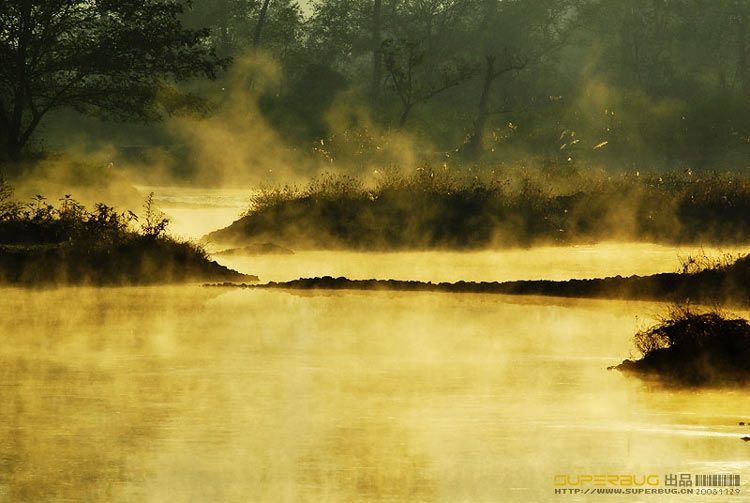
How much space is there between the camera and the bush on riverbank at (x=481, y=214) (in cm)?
3822

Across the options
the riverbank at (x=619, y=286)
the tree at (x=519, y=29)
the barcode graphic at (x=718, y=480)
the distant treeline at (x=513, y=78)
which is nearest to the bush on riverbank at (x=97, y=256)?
the riverbank at (x=619, y=286)

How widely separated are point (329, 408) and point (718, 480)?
4136 mm

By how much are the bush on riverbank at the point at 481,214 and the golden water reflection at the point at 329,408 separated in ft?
54.5

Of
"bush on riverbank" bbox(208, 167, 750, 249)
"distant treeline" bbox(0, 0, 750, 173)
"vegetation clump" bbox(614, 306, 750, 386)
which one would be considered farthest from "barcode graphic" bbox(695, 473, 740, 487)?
"distant treeline" bbox(0, 0, 750, 173)

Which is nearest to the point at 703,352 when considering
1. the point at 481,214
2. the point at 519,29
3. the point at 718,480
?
the point at 718,480

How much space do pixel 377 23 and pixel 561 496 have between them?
8939 cm

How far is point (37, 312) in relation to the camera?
20.7m

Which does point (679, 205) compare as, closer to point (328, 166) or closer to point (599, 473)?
point (328, 166)

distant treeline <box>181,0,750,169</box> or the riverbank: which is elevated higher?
distant treeline <box>181,0,750,169</box>

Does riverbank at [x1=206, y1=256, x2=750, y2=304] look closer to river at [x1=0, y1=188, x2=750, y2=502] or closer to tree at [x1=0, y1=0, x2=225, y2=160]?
river at [x1=0, y1=188, x2=750, y2=502]

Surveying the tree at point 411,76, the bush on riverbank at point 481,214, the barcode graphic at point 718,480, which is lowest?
the barcode graphic at point 718,480

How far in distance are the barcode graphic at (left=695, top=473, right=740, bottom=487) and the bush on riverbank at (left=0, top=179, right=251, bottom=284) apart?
53.0 feet

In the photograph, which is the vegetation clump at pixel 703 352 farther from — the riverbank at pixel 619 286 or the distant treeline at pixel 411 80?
the distant treeline at pixel 411 80

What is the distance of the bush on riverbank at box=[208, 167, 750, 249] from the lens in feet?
125
